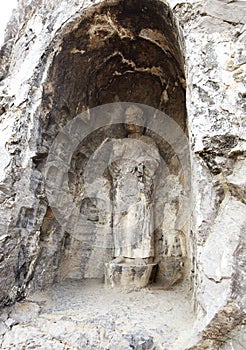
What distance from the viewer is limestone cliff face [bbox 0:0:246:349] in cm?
189

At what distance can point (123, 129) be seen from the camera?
4.14 meters

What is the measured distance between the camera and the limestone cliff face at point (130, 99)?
1.89 meters

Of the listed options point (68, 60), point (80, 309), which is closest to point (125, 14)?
point (68, 60)

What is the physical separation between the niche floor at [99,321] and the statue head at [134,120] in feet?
7.46

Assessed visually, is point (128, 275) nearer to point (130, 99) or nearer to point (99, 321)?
point (99, 321)

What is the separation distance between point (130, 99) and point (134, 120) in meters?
0.45

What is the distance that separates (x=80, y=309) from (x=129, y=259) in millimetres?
862

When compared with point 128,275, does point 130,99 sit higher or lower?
higher

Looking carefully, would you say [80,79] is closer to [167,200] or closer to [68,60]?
[68,60]

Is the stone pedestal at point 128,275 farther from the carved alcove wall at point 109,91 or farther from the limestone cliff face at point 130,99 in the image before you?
the limestone cliff face at point 130,99

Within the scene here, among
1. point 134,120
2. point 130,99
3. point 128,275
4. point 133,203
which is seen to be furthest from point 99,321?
point 130,99

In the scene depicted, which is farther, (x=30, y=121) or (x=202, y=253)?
(x=30, y=121)

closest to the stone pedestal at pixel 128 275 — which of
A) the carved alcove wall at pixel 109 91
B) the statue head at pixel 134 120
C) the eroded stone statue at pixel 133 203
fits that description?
the eroded stone statue at pixel 133 203

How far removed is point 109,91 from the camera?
4086 mm
